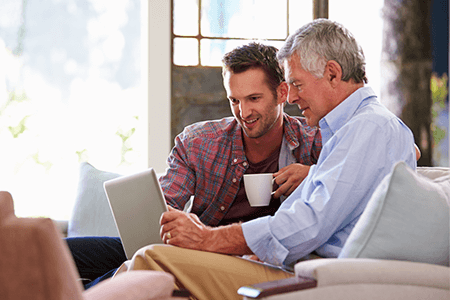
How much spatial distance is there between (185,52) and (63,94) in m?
2.45

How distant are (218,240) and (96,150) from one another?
402 cm

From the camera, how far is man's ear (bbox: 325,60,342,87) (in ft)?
4.75

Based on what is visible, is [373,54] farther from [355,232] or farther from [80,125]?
[80,125]

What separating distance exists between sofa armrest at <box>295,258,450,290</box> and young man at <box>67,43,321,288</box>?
88 centimetres

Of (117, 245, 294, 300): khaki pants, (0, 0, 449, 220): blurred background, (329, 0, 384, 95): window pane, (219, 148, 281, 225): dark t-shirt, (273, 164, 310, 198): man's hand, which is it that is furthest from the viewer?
(329, 0, 384, 95): window pane

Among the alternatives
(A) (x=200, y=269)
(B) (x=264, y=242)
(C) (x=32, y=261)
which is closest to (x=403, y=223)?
(B) (x=264, y=242)

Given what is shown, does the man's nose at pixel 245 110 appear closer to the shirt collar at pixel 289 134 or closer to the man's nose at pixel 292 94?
the shirt collar at pixel 289 134

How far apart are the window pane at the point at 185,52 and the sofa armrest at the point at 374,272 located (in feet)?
7.34

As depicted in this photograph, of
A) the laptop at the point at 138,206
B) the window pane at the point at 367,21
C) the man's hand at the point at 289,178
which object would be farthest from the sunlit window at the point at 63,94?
the man's hand at the point at 289,178

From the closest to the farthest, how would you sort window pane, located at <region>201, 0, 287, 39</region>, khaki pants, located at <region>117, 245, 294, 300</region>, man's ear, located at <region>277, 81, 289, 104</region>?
1. khaki pants, located at <region>117, 245, 294, 300</region>
2. man's ear, located at <region>277, 81, 289, 104</region>
3. window pane, located at <region>201, 0, 287, 39</region>

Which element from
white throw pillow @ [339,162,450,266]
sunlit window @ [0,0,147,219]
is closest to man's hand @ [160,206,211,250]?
white throw pillow @ [339,162,450,266]

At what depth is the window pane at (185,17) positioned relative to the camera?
3.00 m

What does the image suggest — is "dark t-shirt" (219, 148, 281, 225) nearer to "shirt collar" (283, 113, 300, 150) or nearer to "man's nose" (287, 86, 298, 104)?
"shirt collar" (283, 113, 300, 150)

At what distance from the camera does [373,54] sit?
3219mm
